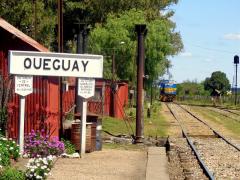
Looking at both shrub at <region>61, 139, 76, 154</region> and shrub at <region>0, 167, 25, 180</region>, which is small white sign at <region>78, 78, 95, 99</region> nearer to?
shrub at <region>61, 139, 76, 154</region>

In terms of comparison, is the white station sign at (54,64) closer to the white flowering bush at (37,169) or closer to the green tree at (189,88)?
the white flowering bush at (37,169)

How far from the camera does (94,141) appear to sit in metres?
15.8

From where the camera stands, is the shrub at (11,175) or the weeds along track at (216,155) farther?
the weeds along track at (216,155)

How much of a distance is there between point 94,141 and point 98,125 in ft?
1.69

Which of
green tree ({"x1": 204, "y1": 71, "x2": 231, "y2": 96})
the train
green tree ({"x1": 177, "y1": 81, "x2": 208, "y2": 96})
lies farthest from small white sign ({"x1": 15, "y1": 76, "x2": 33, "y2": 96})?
green tree ({"x1": 204, "y1": 71, "x2": 231, "y2": 96})

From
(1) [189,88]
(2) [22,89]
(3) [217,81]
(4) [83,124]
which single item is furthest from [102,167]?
(3) [217,81]

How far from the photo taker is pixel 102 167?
42.6ft

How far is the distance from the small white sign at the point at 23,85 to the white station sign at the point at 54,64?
0.14 metres

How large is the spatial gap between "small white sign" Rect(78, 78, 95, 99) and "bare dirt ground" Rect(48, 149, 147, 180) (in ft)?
4.94

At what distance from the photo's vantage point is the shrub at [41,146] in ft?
44.7

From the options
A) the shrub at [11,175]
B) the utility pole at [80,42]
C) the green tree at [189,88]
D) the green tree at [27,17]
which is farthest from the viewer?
the green tree at [189,88]

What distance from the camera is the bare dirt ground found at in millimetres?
11711

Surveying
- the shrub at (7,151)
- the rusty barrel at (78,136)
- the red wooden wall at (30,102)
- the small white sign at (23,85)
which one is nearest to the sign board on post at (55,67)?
the small white sign at (23,85)

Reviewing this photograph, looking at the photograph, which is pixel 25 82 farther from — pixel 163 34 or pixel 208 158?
pixel 163 34
